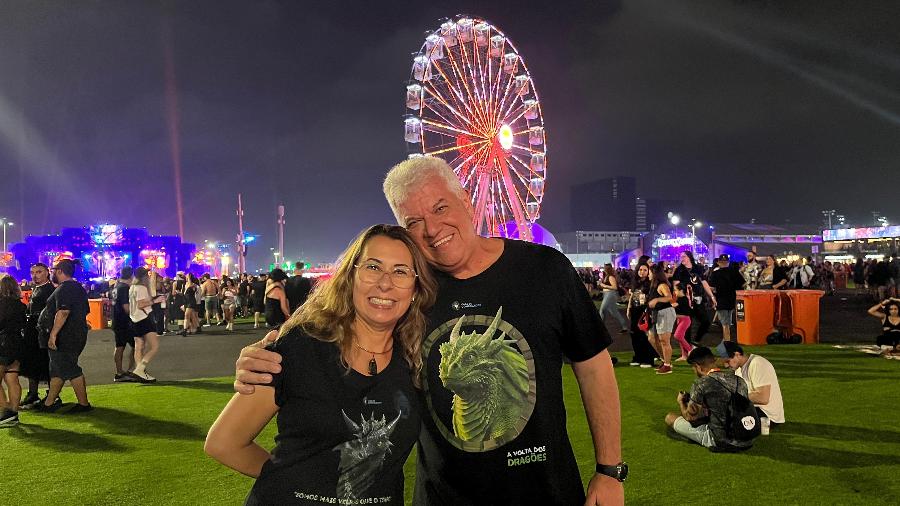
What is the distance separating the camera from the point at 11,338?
853cm

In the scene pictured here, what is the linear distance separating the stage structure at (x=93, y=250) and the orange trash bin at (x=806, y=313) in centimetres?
5502

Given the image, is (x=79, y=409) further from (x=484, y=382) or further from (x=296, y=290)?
(x=484, y=382)

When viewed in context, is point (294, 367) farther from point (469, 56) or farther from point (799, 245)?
point (799, 245)

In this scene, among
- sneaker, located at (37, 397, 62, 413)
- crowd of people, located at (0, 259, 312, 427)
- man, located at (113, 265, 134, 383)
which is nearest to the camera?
crowd of people, located at (0, 259, 312, 427)

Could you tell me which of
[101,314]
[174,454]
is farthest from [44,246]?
[174,454]

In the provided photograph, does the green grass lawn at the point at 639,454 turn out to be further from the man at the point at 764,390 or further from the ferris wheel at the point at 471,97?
the ferris wheel at the point at 471,97

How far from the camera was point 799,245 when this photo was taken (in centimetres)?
7438

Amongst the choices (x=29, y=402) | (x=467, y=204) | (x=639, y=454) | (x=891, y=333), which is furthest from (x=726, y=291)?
(x=29, y=402)

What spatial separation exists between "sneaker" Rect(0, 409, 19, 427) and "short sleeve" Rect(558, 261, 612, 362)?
339 inches

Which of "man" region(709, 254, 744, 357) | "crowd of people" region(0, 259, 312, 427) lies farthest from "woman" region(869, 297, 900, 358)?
"crowd of people" region(0, 259, 312, 427)

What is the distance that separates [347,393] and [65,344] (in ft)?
28.0

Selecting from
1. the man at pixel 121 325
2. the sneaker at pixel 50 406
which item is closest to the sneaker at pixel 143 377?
the man at pixel 121 325

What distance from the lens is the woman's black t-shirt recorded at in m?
1.85

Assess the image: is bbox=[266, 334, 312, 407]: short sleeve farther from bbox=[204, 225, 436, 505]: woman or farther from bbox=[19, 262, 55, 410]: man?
bbox=[19, 262, 55, 410]: man
